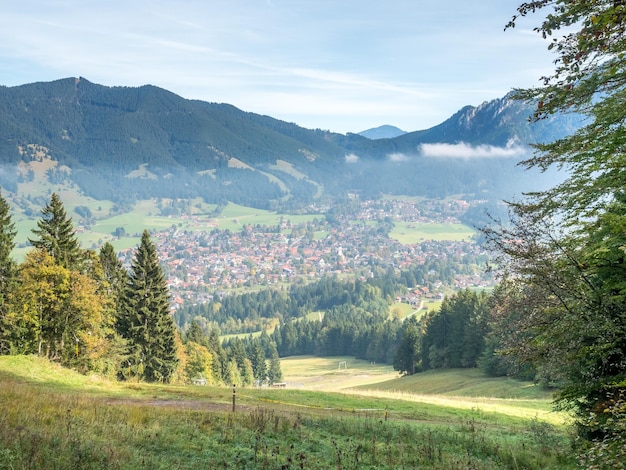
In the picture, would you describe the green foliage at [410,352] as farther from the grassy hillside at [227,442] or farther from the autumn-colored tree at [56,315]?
the grassy hillside at [227,442]

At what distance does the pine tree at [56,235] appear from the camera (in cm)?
4072

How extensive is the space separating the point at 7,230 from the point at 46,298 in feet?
30.7

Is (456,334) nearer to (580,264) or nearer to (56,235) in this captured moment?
(56,235)

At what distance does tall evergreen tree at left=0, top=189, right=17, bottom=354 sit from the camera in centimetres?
4116

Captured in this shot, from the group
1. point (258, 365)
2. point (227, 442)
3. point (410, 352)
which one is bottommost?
point (258, 365)

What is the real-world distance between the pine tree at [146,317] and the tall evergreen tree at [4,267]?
10.7 meters

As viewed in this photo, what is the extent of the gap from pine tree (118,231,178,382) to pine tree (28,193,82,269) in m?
A: 8.36

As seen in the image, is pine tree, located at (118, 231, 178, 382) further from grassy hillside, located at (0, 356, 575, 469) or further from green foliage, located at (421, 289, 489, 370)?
green foliage, located at (421, 289, 489, 370)

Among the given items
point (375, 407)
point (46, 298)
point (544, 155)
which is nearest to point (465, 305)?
point (375, 407)

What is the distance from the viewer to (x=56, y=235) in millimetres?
41594

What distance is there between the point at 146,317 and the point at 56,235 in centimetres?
1343

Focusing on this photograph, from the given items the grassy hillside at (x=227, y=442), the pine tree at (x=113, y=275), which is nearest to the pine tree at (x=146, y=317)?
the pine tree at (x=113, y=275)

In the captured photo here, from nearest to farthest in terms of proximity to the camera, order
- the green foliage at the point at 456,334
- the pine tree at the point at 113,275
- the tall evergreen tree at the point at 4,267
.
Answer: the tall evergreen tree at the point at 4,267
the pine tree at the point at 113,275
the green foliage at the point at 456,334

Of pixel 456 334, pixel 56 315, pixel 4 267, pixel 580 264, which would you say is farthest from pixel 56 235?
pixel 456 334
